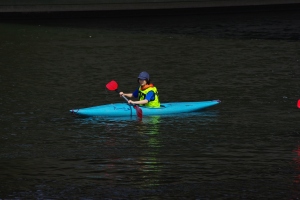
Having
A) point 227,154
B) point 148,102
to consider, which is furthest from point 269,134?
point 148,102

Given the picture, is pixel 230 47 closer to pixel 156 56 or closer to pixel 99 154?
pixel 156 56

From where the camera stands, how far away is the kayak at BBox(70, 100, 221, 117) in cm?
1750

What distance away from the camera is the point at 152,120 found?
57.2 ft

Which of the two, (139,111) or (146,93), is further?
(146,93)

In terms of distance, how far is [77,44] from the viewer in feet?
104

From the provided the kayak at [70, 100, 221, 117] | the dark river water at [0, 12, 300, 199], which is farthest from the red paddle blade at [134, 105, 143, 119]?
the dark river water at [0, 12, 300, 199]

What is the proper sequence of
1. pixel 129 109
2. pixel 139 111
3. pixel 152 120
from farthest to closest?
pixel 129 109 → pixel 139 111 → pixel 152 120

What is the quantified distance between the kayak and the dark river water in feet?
0.75

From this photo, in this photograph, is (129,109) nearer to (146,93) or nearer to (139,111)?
(139,111)

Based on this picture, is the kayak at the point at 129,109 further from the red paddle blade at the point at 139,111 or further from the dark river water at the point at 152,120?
the dark river water at the point at 152,120

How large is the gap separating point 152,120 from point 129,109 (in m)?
0.63

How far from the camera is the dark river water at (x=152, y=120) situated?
41.2 ft

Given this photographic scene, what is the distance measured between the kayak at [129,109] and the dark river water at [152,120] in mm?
229

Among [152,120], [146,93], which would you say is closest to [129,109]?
[146,93]
